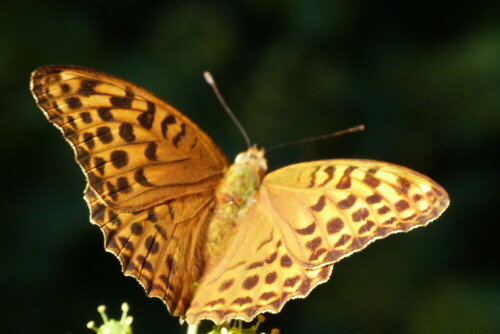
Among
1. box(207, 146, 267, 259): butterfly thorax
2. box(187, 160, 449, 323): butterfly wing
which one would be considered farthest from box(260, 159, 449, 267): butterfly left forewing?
box(207, 146, 267, 259): butterfly thorax

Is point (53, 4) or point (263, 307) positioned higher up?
point (53, 4)

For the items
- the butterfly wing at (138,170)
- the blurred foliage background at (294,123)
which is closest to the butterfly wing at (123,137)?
the butterfly wing at (138,170)

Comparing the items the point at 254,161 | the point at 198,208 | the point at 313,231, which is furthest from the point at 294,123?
the point at 313,231

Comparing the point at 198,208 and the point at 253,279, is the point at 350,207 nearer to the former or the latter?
the point at 253,279

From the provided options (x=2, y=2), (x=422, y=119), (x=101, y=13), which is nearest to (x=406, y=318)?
(x=422, y=119)

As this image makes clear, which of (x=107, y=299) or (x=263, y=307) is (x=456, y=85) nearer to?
(x=107, y=299)

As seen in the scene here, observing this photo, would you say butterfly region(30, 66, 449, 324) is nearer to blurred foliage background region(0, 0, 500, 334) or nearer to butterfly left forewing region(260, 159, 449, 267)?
butterfly left forewing region(260, 159, 449, 267)
